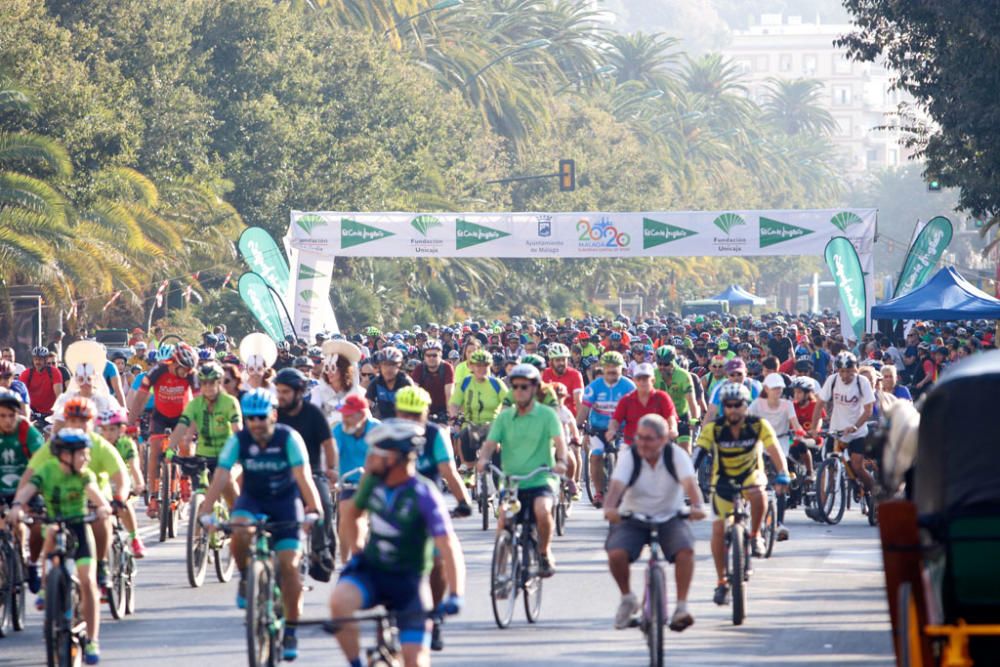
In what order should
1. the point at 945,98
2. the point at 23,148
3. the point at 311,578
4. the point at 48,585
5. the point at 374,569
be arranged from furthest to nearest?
the point at 23,148
the point at 945,98
the point at 311,578
the point at 48,585
the point at 374,569

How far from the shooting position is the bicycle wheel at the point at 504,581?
12742 millimetres

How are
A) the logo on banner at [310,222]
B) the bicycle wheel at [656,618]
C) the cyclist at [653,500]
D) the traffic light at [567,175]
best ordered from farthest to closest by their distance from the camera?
the traffic light at [567,175], the logo on banner at [310,222], the cyclist at [653,500], the bicycle wheel at [656,618]

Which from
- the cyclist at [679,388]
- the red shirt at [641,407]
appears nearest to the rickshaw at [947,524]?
the red shirt at [641,407]

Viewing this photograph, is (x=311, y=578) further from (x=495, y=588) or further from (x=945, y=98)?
(x=945, y=98)

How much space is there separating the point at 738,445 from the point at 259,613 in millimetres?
4744

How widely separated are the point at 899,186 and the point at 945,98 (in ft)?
437

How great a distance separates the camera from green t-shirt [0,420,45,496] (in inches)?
508

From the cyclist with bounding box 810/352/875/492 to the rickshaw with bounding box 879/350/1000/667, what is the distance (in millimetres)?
10155

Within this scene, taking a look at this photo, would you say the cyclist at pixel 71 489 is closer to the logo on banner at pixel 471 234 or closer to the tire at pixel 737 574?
the tire at pixel 737 574

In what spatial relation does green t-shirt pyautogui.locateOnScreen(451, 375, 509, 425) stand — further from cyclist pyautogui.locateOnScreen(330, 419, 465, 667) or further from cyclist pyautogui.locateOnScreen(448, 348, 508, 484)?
cyclist pyautogui.locateOnScreen(330, 419, 465, 667)

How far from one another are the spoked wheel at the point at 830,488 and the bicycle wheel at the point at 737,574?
6046mm

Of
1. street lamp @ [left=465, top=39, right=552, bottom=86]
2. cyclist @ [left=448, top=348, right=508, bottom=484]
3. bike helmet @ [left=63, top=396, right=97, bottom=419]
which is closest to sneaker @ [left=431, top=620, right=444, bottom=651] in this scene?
bike helmet @ [left=63, top=396, right=97, bottom=419]

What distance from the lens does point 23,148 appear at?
31.5m

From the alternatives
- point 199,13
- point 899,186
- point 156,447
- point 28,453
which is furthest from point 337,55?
point 899,186
